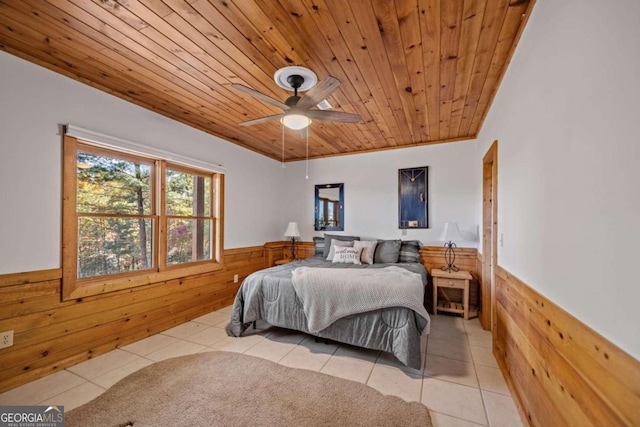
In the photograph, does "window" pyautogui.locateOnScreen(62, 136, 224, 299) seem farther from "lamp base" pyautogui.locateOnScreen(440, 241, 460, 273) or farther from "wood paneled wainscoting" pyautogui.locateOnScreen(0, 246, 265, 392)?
"lamp base" pyautogui.locateOnScreen(440, 241, 460, 273)

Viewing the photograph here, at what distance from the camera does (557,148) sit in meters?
1.18

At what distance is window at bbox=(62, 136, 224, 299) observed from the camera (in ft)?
7.57

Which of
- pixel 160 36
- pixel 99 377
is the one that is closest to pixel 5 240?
pixel 99 377

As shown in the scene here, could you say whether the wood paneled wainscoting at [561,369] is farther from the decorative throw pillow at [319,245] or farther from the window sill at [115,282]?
the window sill at [115,282]

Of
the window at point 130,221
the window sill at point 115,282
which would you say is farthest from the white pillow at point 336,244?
the window sill at point 115,282

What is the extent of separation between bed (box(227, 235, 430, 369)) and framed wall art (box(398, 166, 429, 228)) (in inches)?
63.9

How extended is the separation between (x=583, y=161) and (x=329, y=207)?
3.93 m

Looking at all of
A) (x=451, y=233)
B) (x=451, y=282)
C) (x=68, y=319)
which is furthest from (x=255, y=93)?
(x=451, y=282)

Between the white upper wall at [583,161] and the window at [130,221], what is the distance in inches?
134

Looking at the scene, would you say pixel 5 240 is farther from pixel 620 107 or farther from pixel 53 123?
pixel 620 107

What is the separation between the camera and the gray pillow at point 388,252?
382 centimetres

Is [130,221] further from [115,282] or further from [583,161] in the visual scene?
[583,161]

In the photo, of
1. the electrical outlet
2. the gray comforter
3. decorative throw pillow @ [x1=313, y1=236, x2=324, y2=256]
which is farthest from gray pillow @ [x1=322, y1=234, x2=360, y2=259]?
the electrical outlet

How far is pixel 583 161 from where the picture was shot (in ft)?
3.15
